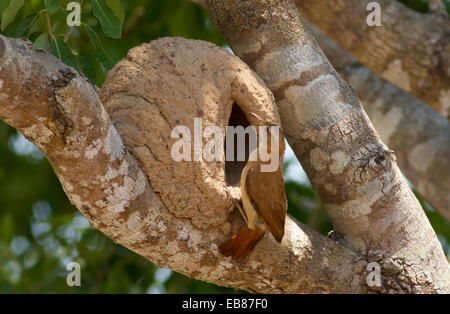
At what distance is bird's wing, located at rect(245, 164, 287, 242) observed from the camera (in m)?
3.57

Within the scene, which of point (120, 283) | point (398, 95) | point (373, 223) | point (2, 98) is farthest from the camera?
point (398, 95)

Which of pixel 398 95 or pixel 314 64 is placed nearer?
pixel 314 64

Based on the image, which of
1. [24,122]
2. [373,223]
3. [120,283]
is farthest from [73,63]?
[120,283]

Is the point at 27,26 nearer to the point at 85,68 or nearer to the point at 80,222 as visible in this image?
the point at 85,68

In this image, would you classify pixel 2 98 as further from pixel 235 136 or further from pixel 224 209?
pixel 235 136

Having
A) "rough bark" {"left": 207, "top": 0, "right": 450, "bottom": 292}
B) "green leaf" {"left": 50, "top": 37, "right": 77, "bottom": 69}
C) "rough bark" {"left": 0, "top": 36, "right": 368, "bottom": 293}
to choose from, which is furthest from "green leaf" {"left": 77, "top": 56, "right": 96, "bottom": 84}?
"rough bark" {"left": 207, "top": 0, "right": 450, "bottom": 292}

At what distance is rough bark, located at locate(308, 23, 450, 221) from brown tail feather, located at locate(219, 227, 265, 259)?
11.6 ft

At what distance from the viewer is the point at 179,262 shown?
11.3ft

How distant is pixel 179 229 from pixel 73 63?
1193 mm

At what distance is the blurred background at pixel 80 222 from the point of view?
6316 millimetres

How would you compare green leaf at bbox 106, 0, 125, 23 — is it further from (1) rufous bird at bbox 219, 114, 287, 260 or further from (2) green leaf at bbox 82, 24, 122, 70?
(1) rufous bird at bbox 219, 114, 287, 260

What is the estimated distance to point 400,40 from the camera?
20.3 feet

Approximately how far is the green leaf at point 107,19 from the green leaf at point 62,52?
28 cm

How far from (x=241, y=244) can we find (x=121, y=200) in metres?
0.75
